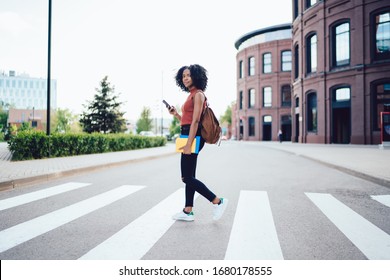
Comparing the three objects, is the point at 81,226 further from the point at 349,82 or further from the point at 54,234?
the point at 349,82

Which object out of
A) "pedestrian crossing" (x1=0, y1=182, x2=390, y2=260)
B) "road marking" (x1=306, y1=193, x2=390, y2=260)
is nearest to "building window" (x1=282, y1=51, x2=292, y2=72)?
"pedestrian crossing" (x1=0, y1=182, x2=390, y2=260)

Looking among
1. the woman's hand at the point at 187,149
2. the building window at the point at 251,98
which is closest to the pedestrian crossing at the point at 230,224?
the woman's hand at the point at 187,149

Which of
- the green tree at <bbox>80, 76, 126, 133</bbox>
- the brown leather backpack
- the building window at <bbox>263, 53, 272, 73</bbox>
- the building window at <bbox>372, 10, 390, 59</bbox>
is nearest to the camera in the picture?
the brown leather backpack

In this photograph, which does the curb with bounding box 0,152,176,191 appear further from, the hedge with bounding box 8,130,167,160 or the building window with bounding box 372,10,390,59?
the building window with bounding box 372,10,390,59

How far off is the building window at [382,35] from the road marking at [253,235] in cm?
2282

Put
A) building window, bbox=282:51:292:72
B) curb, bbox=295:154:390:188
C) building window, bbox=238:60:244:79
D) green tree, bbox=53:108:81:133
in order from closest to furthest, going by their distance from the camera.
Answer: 1. curb, bbox=295:154:390:188
2. building window, bbox=282:51:292:72
3. building window, bbox=238:60:244:79
4. green tree, bbox=53:108:81:133

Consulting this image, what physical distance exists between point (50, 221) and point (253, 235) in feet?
8.26

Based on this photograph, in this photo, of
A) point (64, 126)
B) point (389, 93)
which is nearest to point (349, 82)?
point (389, 93)

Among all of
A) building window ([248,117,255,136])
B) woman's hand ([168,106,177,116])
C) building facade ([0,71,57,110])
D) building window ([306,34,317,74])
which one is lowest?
woman's hand ([168,106,177,116])

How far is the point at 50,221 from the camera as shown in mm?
3795

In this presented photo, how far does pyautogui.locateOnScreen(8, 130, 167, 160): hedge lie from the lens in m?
11.0

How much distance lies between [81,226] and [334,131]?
2611 centimetres

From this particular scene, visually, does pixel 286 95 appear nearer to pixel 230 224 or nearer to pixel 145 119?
pixel 145 119

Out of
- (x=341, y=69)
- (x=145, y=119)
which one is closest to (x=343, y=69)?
(x=341, y=69)
